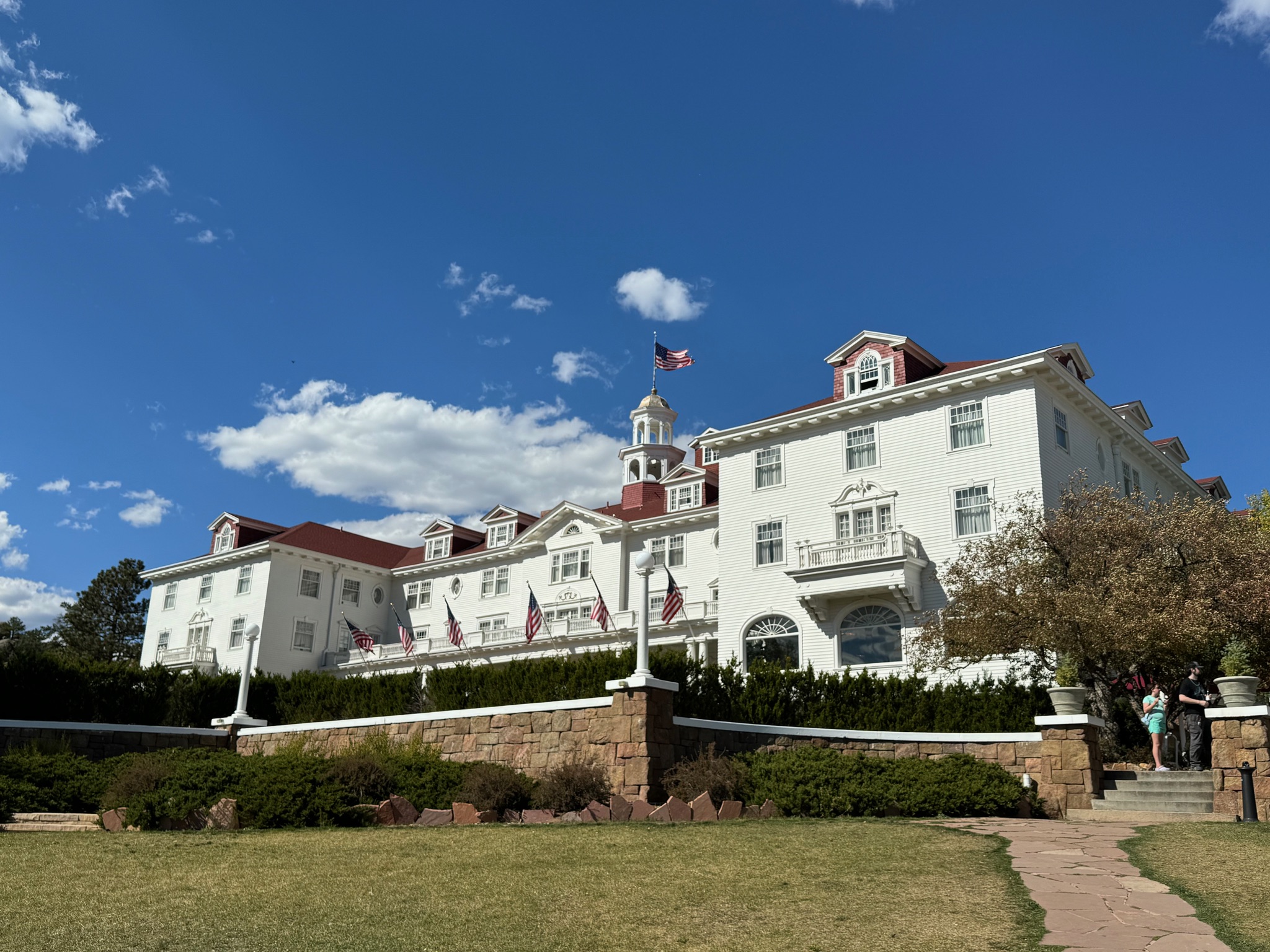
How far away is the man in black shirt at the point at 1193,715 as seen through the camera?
17.2 m

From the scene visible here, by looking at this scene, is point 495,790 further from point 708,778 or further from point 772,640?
point 772,640

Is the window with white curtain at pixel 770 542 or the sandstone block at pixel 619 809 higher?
the window with white curtain at pixel 770 542

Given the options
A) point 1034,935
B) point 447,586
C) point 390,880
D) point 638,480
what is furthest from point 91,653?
point 1034,935

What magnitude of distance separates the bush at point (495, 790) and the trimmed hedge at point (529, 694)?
4.77 metres

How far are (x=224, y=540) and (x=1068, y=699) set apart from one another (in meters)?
45.8

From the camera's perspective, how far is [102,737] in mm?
21828

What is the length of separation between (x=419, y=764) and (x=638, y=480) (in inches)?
1286

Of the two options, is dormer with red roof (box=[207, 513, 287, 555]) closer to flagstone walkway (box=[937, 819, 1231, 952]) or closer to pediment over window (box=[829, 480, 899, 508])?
pediment over window (box=[829, 480, 899, 508])

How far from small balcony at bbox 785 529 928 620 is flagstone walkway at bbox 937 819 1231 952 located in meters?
18.9

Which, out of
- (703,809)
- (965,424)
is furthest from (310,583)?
(703,809)

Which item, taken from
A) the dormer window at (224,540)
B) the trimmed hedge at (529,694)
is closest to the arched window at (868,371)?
the trimmed hedge at (529,694)

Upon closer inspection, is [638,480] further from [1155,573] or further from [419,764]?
[419,764]

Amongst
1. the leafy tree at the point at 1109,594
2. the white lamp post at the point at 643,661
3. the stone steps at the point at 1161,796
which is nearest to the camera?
the stone steps at the point at 1161,796

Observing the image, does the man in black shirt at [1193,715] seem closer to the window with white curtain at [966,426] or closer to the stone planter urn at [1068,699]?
the stone planter urn at [1068,699]
